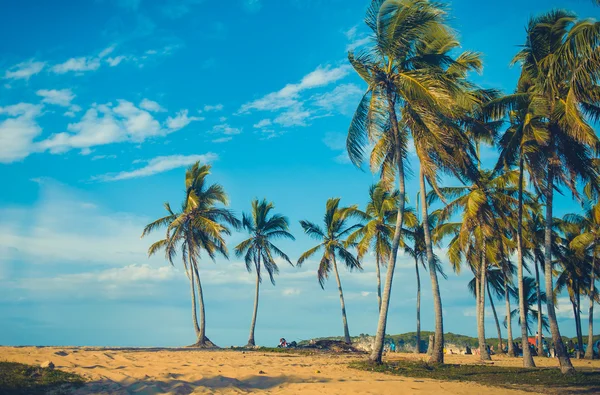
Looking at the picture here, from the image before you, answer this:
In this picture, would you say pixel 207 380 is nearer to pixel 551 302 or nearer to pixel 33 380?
pixel 33 380

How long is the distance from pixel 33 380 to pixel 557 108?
1785 centimetres

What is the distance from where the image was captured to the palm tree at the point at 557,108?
50.0 ft

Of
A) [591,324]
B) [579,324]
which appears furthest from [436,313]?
[579,324]

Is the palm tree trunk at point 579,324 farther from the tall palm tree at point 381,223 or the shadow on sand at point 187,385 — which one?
the shadow on sand at point 187,385

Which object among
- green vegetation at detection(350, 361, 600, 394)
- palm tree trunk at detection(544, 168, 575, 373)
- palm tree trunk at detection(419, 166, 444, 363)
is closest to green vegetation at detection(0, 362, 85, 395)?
green vegetation at detection(350, 361, 600, 394)

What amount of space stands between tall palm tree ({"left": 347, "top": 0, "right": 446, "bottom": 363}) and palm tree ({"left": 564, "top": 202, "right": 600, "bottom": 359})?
14916 millimetres

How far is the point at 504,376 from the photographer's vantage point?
1583 centimetres

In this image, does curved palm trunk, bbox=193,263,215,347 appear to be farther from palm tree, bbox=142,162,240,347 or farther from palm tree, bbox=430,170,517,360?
palm tree, bbox=430,170,517,360

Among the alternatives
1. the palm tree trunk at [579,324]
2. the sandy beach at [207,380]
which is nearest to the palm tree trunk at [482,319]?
the sandy beach at [207,380]

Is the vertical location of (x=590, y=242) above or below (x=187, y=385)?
above

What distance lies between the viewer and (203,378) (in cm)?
1166

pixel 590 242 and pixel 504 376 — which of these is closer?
pixel 504 376

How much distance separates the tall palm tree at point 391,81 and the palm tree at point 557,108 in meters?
3.92

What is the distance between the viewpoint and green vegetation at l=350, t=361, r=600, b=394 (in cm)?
1381
